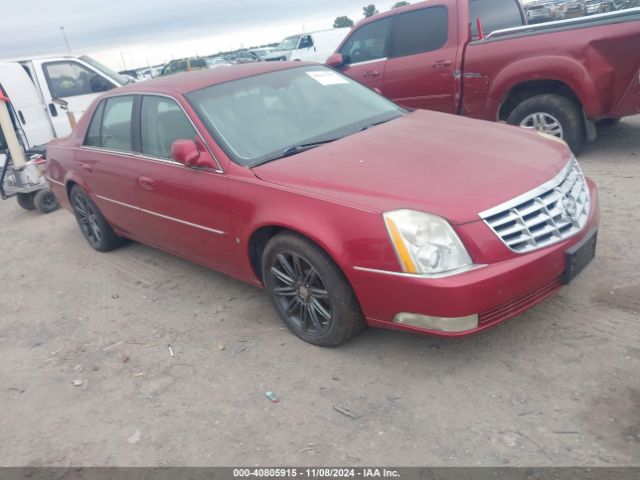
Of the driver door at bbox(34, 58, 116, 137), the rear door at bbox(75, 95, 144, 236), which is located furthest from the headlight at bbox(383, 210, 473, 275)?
the driver door at bbox(34, 58, 116, 137)

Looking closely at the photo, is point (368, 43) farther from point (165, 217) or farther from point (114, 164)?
point (165, 217)

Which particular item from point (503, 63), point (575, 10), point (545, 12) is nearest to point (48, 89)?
point (503, 63)

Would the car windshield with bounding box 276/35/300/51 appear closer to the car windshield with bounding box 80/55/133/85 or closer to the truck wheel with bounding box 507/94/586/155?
the car windshield with bounding box 80/55/133/85

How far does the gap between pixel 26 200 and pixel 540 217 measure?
299 inches

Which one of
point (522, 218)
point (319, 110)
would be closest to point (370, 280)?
point (522, 218)

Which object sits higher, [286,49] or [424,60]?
[286,49]

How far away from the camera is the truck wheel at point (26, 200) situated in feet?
26.0

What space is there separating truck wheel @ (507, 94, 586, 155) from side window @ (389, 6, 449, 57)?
140cm

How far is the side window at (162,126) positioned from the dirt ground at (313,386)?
1.19 m

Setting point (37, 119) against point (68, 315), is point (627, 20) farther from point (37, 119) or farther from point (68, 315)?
point (37, 119)

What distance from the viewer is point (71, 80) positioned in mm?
9594

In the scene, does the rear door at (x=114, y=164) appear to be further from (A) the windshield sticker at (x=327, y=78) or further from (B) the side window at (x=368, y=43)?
(B) the side window at (x=368, y=43)

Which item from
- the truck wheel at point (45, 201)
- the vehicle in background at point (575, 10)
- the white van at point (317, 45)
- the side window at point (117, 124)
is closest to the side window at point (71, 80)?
the truck wheel at point (45, 201)

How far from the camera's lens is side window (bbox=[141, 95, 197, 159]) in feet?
12.6
